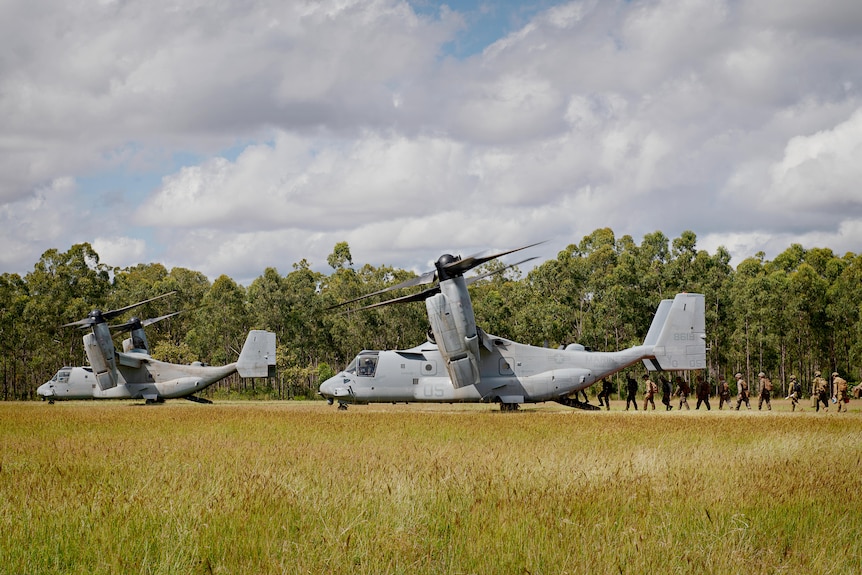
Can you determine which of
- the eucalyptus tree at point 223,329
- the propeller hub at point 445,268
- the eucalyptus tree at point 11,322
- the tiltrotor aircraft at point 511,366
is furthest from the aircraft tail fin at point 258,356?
the eucalyptus tree at point 11,322

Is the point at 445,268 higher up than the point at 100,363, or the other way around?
the point at 445,268

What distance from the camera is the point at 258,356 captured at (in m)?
40.8

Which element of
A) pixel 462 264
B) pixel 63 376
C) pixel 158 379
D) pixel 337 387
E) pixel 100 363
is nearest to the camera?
pixel 462 264

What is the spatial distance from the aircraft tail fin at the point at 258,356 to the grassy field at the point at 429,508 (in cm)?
2560

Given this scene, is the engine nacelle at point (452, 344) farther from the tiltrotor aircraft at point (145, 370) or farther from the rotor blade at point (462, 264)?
the tiltrotor aircraft at point (145, 370)

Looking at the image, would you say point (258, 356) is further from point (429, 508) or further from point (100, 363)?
point (429, 508)

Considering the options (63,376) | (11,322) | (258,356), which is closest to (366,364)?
(258,356)

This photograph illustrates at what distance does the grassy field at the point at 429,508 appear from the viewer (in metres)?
6.17

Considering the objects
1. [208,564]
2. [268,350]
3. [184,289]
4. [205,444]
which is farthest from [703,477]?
[184,289]

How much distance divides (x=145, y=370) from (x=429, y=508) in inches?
1489

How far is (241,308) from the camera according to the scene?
236ft

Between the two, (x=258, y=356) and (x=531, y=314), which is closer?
(x=258, y=356)

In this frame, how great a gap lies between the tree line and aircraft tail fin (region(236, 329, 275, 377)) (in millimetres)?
20247

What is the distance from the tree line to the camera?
61.5 meters
